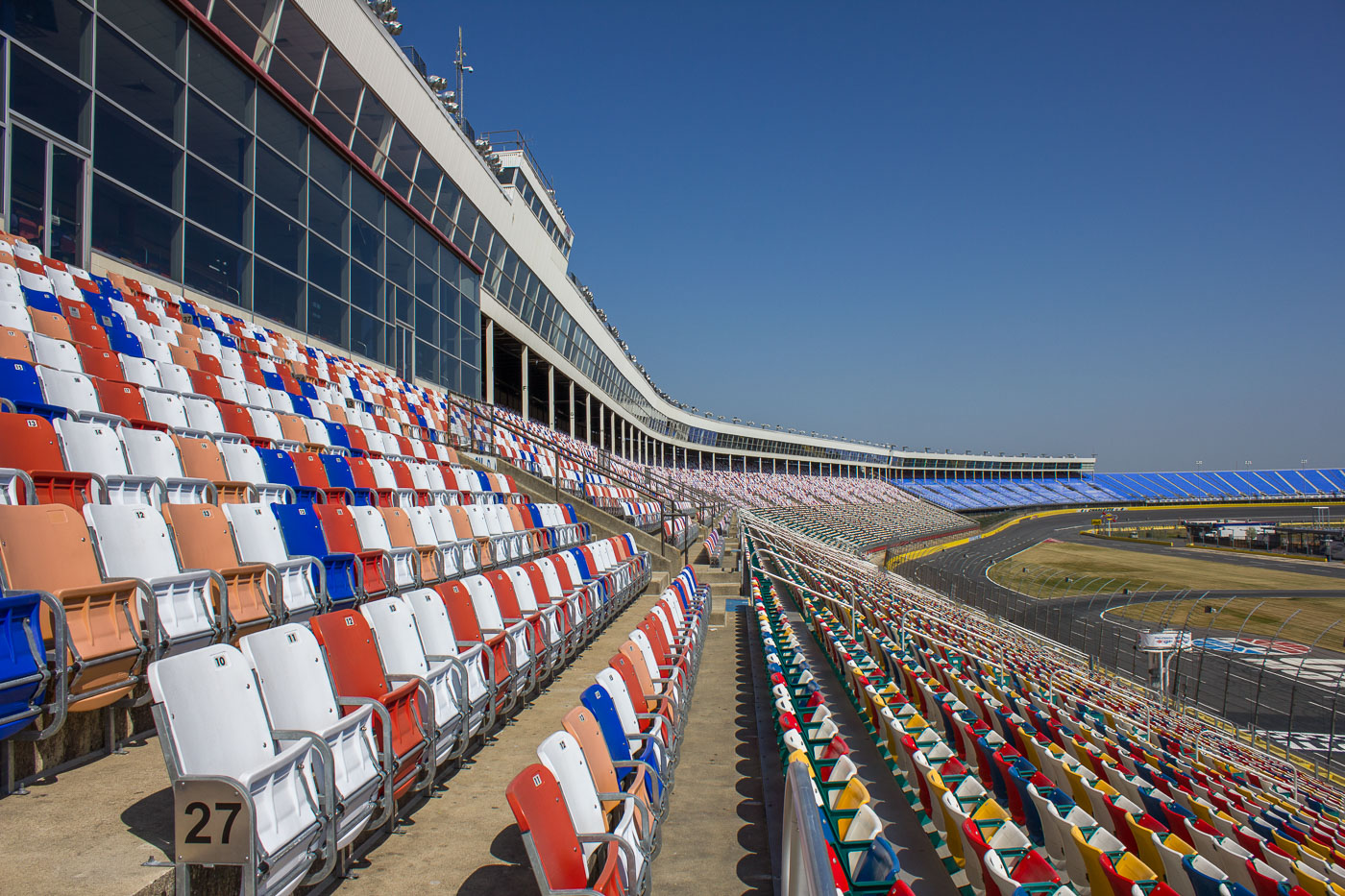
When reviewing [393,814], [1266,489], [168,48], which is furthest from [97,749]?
[1266,489]

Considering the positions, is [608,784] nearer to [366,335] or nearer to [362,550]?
[362,550]

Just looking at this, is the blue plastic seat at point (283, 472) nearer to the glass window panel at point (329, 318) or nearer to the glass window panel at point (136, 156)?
the glass window panel at point (136, 156)

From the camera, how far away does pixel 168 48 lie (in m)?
10.6

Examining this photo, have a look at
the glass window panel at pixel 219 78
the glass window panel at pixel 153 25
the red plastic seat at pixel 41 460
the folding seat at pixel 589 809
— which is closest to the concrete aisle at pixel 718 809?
the folding seat at pixel 589 809

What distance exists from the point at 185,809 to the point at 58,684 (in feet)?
3.30

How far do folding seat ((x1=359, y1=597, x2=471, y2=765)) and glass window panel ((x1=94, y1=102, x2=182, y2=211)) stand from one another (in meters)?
9.55

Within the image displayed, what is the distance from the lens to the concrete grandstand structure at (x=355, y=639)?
2.58 m

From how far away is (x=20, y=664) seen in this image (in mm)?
2623

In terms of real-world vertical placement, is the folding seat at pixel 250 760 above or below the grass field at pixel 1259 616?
→ above

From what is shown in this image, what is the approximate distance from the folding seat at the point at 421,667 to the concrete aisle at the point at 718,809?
1.12 metres

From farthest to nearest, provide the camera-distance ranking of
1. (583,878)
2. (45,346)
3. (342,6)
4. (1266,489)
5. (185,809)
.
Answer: (1266,489), (342,6), (45,346), (583,878), (185,809)

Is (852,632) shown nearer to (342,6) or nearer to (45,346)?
(45,346)

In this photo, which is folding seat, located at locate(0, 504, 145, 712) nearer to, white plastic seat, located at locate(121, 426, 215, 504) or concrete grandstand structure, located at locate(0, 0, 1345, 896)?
concrete grandstand structure, located at locate(0, 0, 1345, 896)

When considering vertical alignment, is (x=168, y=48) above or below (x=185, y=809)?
above
